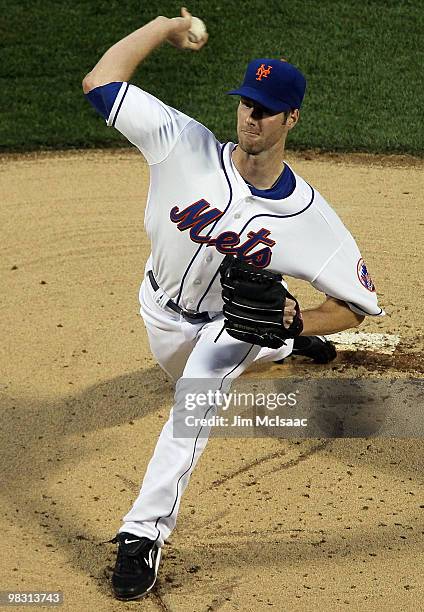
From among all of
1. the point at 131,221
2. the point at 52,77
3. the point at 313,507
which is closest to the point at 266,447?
the point at 313,507

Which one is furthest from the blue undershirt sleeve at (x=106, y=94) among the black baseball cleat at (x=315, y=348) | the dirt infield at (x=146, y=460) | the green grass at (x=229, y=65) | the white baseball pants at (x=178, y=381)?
the green grass at (x=229, y=65)

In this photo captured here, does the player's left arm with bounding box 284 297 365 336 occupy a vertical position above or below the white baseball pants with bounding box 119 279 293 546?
above

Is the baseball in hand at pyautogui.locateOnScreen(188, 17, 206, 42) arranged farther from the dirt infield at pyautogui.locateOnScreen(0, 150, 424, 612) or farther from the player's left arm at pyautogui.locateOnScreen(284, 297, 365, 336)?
the dirt infield at pyautogui.locateOnScreen(0, 150, 424, 612)

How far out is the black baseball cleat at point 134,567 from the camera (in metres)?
4.62

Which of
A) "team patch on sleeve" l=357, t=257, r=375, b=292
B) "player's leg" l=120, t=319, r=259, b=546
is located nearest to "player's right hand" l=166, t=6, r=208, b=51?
"team patch on sleeve" l=357, t=257, r=375, b=292

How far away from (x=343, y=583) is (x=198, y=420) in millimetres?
962

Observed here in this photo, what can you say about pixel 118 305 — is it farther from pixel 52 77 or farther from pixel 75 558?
pixel 52 77

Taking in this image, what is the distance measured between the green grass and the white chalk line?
9.34 ft

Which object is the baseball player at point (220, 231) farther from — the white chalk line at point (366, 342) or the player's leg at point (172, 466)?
the white chalk line at point (366, 342)

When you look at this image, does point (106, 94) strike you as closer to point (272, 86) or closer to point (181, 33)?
point (181, 33)

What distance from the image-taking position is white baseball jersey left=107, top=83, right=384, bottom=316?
4902 mm

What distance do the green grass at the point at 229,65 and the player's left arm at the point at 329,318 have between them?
14.6ft

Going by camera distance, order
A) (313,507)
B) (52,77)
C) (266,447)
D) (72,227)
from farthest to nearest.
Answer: (52,77) → (72,227) → (266,447) → (313,507)

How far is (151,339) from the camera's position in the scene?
17.9 ft
